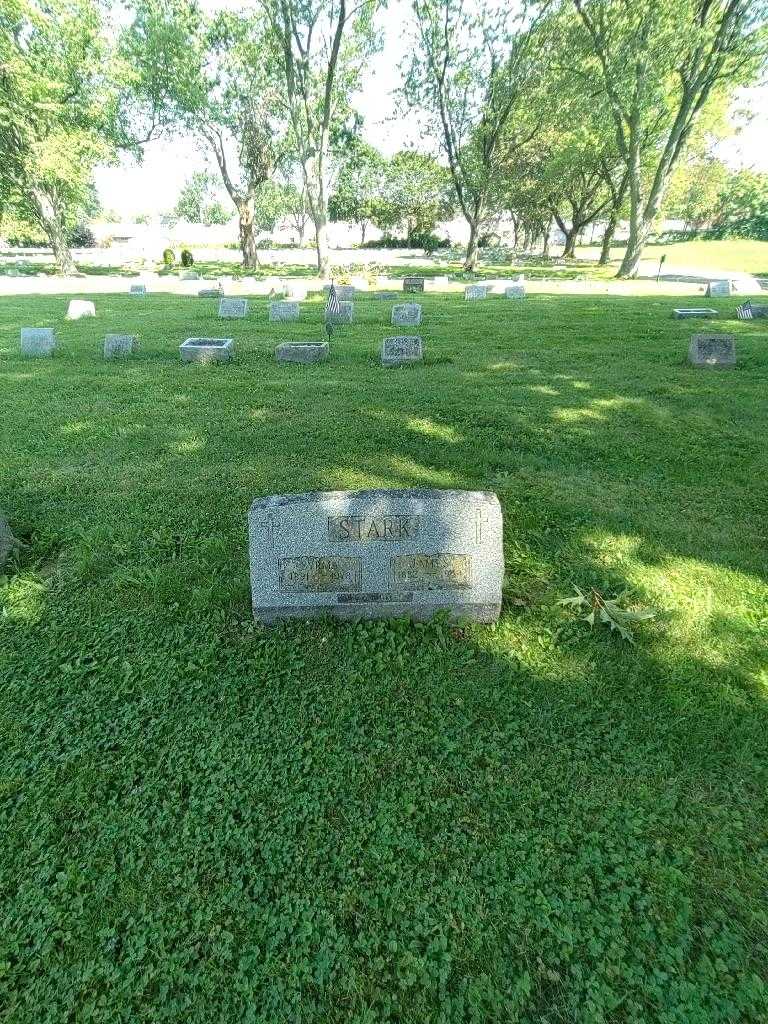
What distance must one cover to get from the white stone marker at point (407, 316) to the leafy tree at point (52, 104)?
20385mm

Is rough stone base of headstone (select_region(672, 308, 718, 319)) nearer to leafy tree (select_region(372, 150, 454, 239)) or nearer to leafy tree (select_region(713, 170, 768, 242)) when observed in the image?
leafy tree (select_region(713, 170, 768, 242))

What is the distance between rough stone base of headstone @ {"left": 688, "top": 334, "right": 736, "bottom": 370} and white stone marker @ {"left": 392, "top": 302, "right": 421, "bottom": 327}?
5.82 metres

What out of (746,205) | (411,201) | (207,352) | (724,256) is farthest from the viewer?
(411,201)

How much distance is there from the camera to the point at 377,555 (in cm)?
297

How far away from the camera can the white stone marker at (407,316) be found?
1184 cm

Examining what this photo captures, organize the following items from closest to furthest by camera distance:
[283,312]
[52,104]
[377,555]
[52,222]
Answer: [377,555]
[283,312]
[52,104]
[52,222]

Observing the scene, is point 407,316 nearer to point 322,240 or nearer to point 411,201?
point 322,240

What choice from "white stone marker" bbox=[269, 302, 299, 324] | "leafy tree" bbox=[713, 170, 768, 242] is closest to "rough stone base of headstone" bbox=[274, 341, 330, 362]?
"white stone marker" bbox=[269, 302, 299, 324]

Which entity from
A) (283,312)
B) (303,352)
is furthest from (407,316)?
(303,352)

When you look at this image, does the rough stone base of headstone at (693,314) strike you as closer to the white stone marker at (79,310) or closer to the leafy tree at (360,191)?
the white stone marker at (79,310)

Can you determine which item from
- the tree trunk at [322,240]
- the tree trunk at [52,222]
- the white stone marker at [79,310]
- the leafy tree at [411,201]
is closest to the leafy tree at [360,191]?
the leafy tree at [411,201]

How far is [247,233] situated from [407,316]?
2750cm

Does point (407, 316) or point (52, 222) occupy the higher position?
point (52, 222)

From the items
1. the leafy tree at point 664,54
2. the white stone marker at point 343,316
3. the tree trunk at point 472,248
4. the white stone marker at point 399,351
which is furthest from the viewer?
the tree trunk at point 472,248
